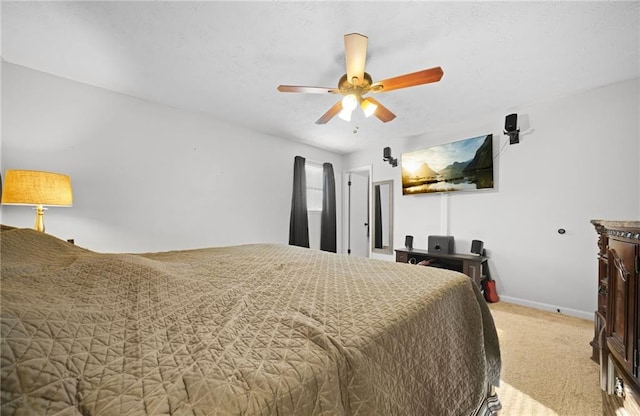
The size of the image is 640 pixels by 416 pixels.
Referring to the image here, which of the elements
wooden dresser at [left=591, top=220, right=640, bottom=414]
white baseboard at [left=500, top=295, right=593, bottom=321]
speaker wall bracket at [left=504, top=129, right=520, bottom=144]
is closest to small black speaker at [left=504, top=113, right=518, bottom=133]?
speaker wall bracket at [left=504, top=129, right=520, bottom=144]

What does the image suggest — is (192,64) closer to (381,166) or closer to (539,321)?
(381,166)

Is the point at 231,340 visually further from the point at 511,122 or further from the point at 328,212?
the point at 328,212

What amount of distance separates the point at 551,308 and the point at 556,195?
4.20 ft

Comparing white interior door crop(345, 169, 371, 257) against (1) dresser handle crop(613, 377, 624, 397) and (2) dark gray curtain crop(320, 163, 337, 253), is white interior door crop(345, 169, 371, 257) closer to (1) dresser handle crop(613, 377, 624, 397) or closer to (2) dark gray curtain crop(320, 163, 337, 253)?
(2) dark gray curtain crop(320, 163, 337, 253)

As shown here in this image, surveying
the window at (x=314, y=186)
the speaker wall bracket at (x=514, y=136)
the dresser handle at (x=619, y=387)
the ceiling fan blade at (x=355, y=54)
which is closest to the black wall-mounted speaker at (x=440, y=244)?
the speaker wall bracket at (x=514, y=136)

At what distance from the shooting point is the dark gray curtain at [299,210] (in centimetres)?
410

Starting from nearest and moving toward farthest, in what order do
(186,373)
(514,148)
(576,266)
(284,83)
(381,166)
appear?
(186,373), (284,83), (576,266), (514,148), (381,166)

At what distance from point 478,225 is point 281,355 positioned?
11.7 feet

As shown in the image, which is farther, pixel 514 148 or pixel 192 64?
pixel 514 148

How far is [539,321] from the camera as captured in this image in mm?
2492

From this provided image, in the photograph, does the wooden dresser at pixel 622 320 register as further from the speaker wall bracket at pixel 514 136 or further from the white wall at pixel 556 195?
the speaker wall bracket at pixel 514 136

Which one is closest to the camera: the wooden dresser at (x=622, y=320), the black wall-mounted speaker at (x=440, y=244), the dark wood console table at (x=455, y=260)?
the wooden dresser at (x=622, y=320)

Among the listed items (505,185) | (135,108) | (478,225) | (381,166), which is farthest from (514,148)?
(135,108)

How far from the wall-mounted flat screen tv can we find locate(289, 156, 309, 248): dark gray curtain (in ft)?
5.56
